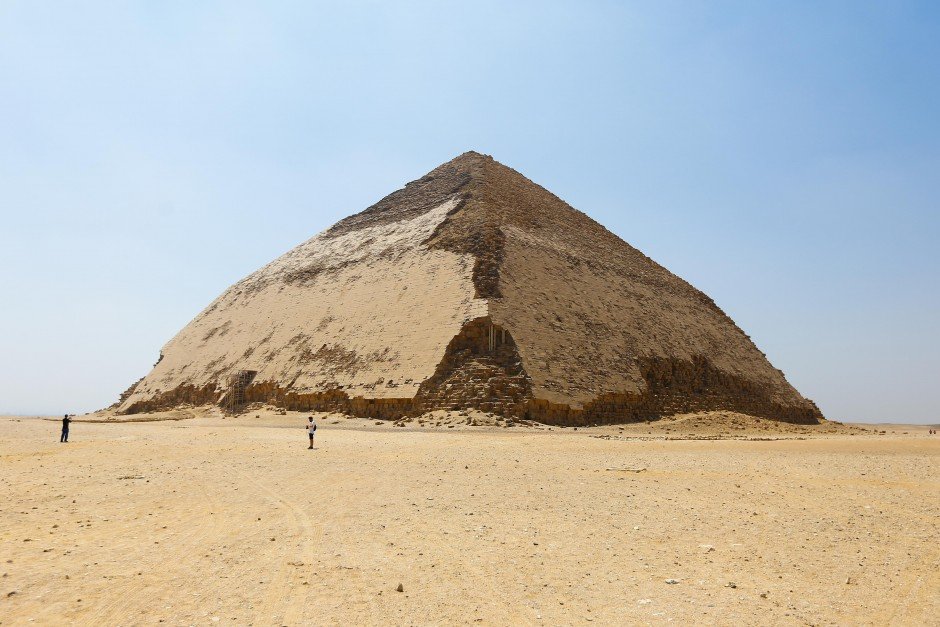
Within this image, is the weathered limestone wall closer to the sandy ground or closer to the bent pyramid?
the bent pyramid

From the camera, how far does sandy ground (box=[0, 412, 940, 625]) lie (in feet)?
14.0

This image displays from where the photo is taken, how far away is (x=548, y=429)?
20266 millimetres

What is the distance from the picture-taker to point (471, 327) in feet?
76.9

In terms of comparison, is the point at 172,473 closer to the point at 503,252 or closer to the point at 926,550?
the point at 926,550

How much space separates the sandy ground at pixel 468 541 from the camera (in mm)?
4258

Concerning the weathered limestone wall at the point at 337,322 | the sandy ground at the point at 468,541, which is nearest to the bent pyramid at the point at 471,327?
the weathered limestone wall at the point at 337,322

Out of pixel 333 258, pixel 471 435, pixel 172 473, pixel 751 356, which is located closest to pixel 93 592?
pixel 172 473

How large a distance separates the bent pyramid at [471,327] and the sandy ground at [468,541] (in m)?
10.3

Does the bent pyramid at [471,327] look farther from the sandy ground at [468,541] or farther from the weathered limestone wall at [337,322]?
the sandy ground at [468,541]

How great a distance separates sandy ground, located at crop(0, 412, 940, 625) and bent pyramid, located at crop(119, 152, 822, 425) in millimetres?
10304

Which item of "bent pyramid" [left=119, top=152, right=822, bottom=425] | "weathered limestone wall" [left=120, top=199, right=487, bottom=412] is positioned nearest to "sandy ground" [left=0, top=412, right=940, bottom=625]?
"bent pyramid" [left=119, top=152, right=822, bottom=425]

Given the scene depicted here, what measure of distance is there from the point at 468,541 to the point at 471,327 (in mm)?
17469

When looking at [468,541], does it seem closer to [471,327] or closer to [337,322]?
[471,327]

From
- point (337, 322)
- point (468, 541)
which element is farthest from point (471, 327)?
point (468, 541)
